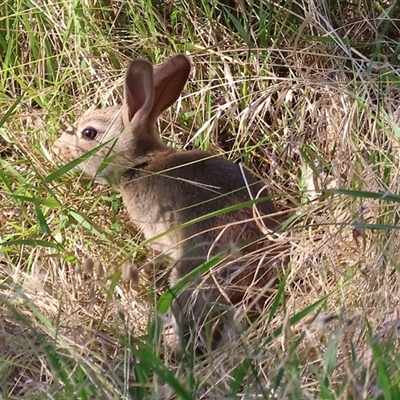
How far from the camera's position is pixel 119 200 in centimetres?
434

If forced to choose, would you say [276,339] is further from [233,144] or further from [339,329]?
[233,144]

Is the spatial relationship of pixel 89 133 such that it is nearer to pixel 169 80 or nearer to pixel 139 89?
pixel 139 89

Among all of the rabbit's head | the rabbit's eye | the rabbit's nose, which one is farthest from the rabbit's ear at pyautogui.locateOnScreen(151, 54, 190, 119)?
the rabbit's nose

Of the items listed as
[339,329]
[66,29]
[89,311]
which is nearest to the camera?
[339,329]

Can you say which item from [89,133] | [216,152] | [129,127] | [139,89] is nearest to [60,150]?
[89,133]

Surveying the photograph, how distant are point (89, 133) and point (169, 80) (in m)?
0.48

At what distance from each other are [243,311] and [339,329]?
0.52m

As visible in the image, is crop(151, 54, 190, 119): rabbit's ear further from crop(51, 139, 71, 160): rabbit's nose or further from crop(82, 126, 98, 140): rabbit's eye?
crop(51, 139, 71, 160): rabbit's nose

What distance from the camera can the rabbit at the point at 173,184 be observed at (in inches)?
139

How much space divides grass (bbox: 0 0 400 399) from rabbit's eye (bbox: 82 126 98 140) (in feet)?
0.64

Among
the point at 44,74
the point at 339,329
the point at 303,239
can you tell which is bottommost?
the point at 303,239

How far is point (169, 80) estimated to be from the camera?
4176 millimetres

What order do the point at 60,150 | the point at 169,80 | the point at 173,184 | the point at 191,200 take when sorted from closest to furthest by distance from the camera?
1. the point at 191,200
2. the point at 173,184
3. the point at 169,80
4. the point at 60,150

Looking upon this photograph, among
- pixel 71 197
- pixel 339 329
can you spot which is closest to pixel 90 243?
pixel 71 197
